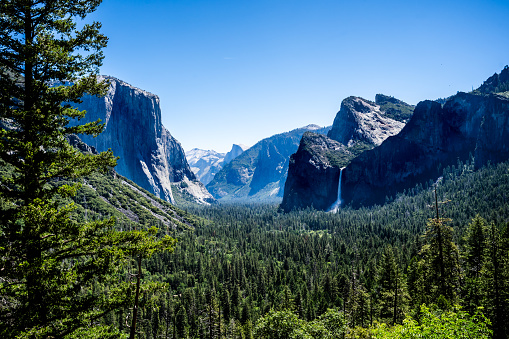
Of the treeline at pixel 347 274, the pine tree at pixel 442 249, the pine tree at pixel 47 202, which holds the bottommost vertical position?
the treeline at pixel 347 274

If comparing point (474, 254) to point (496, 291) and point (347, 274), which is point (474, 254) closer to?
point (496, 291)

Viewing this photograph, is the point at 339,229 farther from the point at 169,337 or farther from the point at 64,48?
the point at 64,48

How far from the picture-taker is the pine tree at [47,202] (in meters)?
10.8

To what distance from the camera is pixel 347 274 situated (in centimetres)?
9475

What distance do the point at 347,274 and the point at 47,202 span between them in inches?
3875

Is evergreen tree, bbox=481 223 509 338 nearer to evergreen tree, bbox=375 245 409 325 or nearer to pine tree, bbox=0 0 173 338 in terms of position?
evergreen tree, bbox=375 245 409 325

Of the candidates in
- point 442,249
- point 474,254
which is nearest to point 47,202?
point 442,249

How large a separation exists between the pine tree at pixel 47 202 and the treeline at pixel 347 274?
2949 millimetres

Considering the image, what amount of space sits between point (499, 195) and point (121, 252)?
203 m

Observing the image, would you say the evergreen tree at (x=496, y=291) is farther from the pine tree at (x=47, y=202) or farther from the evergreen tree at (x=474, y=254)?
the pine tree at (x=47, y=202)

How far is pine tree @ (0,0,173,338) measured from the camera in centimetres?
1075

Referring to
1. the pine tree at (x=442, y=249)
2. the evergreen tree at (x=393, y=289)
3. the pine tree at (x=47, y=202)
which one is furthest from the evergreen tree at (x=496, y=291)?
the pine tree at (x=47, y=202)

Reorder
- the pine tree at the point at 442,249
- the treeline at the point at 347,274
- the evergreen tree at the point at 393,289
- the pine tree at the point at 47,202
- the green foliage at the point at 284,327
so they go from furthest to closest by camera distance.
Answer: the evergreen tree at the point at 393,289
the treeline at the point at 347,274
the pine tree at the point at 442,249
the green foliage at the point at 284,327
the pine tree at the point at 47,202

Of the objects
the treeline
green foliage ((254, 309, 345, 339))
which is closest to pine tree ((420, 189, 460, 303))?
the treeline
